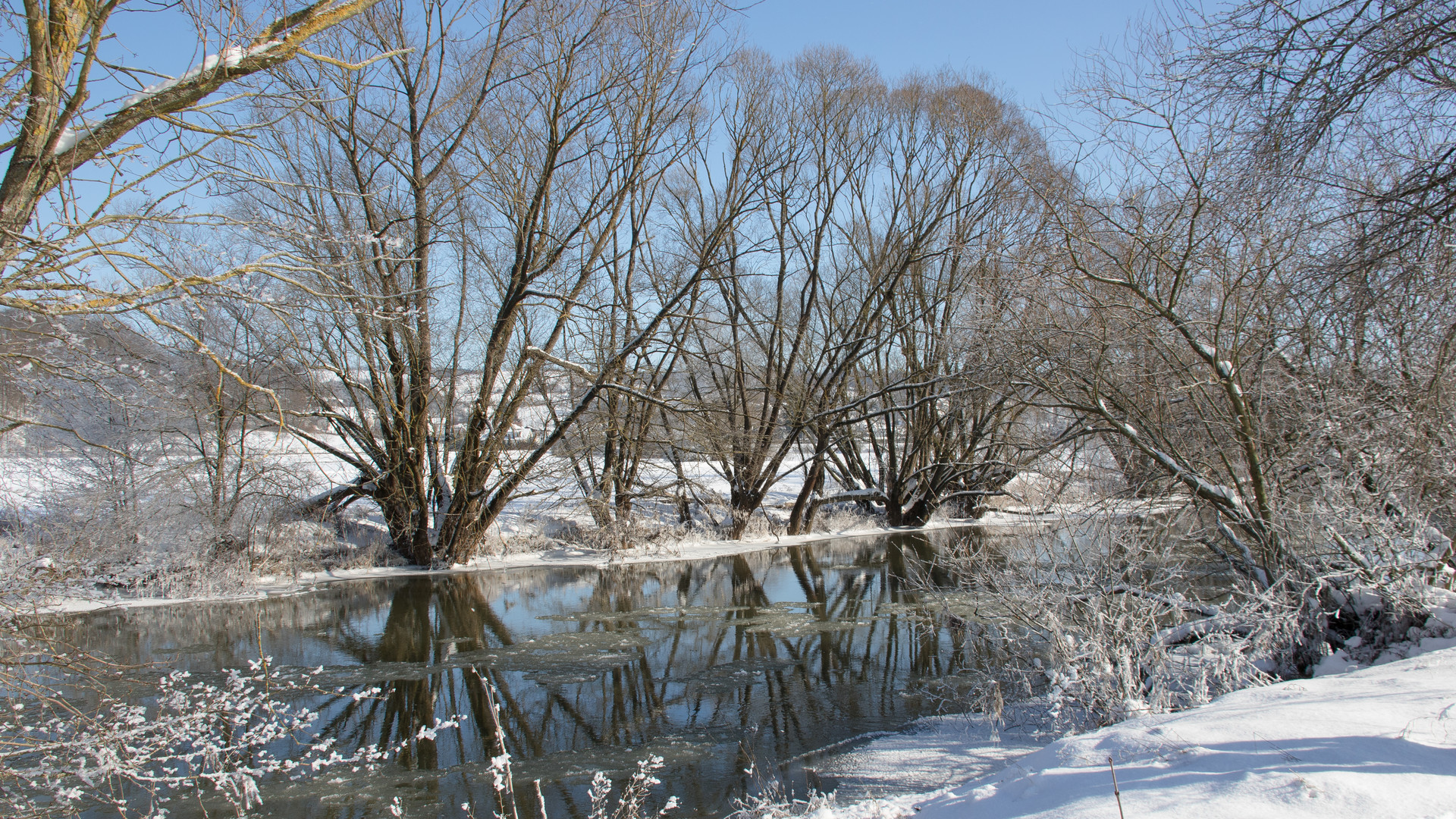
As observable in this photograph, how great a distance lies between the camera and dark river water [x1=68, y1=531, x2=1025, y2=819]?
5750 mm

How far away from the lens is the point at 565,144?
15.5 m

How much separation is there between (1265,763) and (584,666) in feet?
21.5

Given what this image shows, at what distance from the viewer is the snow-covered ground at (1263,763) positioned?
305cm

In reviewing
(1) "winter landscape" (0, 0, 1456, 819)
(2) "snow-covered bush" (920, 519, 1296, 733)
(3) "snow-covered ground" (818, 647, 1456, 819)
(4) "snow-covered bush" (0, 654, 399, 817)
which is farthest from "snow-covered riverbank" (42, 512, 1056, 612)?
(3) "snow-covered ground" (818, 647, 1456, 819)

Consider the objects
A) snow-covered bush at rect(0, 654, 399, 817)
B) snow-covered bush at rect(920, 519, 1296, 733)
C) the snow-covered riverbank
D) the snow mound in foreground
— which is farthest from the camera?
the snow-covered riverbank

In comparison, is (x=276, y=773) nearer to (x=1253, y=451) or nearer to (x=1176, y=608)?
(x=1176, y=608)

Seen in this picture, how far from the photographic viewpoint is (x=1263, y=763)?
349 centimetres

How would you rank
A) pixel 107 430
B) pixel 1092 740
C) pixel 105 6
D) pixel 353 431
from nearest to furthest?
pixel 105 6 < pixel 1092 740 < pixel 107 430 < pixel 353 431

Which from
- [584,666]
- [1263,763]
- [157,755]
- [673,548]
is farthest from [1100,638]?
[673,548]

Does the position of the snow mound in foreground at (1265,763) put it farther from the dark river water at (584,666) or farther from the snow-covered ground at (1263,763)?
the dark river water at (584,666)

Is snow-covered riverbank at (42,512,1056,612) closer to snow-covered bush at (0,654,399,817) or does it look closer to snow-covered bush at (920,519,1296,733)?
snow-covered bush at (920,519,1296,733)

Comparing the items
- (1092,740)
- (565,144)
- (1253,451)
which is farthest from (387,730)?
(565,144)

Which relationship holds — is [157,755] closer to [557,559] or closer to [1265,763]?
[1265,763]

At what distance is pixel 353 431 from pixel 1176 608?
13878 mm
